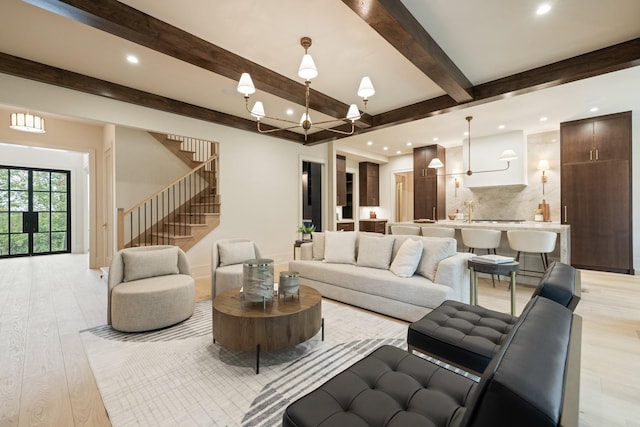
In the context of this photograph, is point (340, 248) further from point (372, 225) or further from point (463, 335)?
point (372, 225)

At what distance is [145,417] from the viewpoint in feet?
5.34

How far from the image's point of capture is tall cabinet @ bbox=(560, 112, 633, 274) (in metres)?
5.02

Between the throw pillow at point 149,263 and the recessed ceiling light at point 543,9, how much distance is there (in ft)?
14.5

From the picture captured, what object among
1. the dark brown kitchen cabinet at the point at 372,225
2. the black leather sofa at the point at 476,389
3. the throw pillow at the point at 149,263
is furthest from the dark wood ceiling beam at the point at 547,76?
the dark brown kitchen cabinet at the point at 372,225

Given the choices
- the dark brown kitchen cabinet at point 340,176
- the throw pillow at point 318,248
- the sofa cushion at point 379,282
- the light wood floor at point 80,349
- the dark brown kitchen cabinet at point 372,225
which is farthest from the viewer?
the dark brown kitchen cabinet at point 372,225

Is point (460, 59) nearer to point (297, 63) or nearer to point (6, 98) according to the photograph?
point (297, 63)

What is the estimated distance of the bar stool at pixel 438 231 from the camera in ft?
14.5

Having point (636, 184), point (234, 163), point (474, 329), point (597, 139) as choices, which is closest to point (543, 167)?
point (597, 139)

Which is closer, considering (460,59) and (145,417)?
(145,417)

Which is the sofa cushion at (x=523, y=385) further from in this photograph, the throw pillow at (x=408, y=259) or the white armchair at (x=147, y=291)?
the white armchair at (x=147, y=291)

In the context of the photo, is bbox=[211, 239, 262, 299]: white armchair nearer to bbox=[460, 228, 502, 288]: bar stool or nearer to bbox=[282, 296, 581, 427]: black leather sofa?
bbox=[282, 296, 581, 427]: black leather sofa

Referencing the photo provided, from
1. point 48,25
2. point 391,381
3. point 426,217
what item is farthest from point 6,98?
point 426,217

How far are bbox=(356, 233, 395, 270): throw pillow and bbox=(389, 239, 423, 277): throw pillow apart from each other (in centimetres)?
24

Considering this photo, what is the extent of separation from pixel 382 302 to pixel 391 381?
6.15 ft
